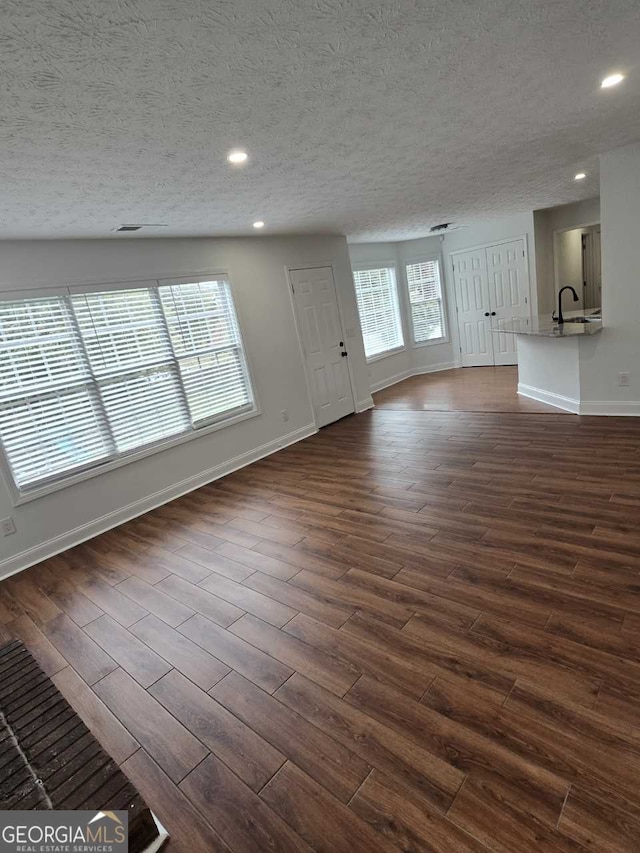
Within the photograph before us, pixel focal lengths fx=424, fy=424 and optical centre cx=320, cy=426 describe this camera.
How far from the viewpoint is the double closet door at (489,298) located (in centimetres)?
705

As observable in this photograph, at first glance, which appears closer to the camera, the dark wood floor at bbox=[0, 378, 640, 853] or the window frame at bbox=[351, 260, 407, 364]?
the dark wood floor at bbox=[0, 378, 640, 853]

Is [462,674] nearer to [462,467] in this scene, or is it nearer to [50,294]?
[462,467]

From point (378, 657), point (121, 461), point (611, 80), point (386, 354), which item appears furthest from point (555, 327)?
point (121, 461)

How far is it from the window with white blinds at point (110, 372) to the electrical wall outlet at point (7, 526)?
0.88 ft

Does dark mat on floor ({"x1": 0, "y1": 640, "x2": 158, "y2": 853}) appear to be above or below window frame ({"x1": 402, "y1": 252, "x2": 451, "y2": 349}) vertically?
below

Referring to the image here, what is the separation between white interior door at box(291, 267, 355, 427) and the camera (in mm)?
5641

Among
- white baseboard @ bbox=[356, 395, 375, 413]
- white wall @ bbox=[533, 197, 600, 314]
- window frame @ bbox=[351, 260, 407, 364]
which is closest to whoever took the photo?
white wall @ bbox=[533, 197, 600, 314]

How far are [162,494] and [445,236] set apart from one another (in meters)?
6.59

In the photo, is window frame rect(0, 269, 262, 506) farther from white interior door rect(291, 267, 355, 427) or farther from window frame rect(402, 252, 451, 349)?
window frame rect(402, 252, 451, 349)

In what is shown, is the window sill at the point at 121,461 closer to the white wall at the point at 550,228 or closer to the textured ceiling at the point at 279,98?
the textured ceiling at the point at 279,98

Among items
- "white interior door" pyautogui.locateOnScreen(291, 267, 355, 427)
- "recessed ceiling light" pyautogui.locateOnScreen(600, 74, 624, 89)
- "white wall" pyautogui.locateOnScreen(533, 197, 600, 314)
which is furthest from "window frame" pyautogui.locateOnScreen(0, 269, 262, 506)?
"white wall" pyautogui.locateOnScreen(533, 197, 600, 314)

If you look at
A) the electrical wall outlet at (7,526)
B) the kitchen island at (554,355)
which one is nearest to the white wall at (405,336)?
the kitchen island at (554,355)

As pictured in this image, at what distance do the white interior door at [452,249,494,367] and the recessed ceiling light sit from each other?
5.28 metres

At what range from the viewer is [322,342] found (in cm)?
592
